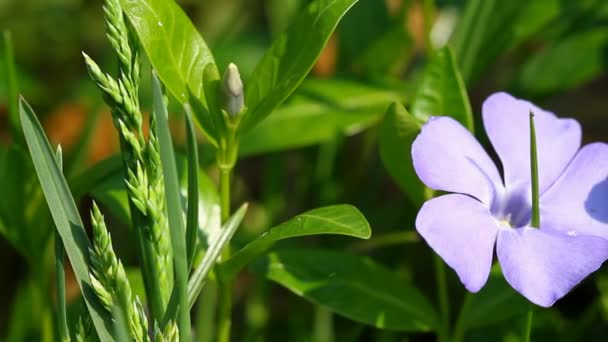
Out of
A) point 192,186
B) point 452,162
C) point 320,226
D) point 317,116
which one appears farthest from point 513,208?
point 317,116

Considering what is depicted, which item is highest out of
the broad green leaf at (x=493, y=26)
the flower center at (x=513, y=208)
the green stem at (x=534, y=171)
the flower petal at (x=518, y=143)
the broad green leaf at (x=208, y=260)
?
the green stem at (x=534, y=171)

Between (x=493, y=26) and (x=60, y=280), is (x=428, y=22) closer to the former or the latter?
(x=493, y=26)

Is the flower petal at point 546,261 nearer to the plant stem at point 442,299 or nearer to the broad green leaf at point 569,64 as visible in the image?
the plant stem at point 442,299

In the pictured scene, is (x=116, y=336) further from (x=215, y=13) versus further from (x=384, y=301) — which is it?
(x=215, y=13)

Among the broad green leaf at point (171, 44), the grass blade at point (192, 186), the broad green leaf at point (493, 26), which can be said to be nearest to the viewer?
the grass blade at point (192, 186)

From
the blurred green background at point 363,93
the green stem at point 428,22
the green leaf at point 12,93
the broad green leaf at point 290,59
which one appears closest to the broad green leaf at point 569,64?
the blurred green background at point 363,93

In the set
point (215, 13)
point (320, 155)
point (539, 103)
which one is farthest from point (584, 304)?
point (215, 13)
